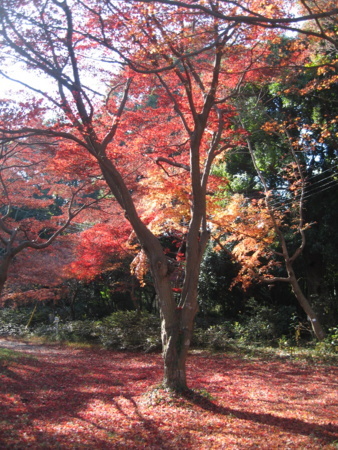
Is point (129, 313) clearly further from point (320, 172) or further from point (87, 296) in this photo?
point (320, 172)

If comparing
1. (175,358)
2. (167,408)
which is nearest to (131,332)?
(175,358)

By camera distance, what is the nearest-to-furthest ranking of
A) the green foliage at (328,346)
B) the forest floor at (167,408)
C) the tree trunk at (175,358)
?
the forest floor at (167,408) < the tree trunk at (175,358) < the green foliage at (328,346)

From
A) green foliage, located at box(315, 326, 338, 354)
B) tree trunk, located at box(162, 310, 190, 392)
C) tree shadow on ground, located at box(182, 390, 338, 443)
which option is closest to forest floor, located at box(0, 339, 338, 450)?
tree shadow on ground, located at box(182, 390, 338, 443)

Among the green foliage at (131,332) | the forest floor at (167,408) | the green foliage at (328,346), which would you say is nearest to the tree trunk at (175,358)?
the forest floor at (167,408)

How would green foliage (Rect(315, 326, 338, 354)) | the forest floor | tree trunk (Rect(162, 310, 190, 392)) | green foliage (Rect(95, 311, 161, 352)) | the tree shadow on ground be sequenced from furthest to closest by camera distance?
green foliage (Rect(95, 311, 161, 352)) < green foliage (Rect(315, 326, 338, 354)) < tree trunk (Rect(162, 310, 190, 392)) < the tree shadow on ground < the forest floor

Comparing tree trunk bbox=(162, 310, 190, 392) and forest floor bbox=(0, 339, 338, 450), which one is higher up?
tree trunk bbox=(162, 310, 190, 392)

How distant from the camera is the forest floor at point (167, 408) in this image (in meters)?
4.47

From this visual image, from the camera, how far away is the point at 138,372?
8.98 metres

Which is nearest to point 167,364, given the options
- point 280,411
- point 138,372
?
point 280,411

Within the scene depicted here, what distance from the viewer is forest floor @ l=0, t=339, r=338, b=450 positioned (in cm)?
447

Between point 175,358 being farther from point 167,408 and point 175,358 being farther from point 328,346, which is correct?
point 328,346

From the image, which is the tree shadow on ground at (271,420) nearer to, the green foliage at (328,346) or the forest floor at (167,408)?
the forest floor at (167,408)

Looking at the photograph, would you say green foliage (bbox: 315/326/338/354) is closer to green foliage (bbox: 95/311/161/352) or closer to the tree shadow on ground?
A: green foliage (bbox: 95/311/161/352)

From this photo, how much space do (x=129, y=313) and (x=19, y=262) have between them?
4.56m
